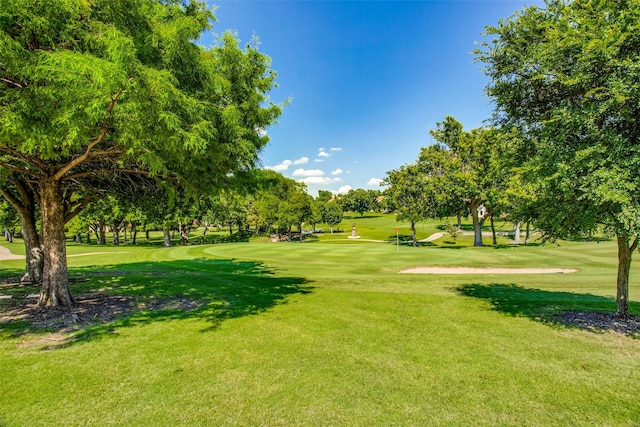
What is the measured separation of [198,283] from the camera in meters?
13.4

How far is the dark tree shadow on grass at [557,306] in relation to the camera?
7995 millimetres

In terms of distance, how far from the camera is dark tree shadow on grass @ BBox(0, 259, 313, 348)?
7.94 m

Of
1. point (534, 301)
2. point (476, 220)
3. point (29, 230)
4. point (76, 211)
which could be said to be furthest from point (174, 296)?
point (476, 220)

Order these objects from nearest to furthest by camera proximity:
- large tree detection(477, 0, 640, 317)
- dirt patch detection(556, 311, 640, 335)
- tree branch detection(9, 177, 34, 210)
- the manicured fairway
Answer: the manicured fairway, large tree detection(477, 0, 640, 317), dirt patch detection(556, 311, 640, 335), tree branch detection(9, 177, 34, 210)

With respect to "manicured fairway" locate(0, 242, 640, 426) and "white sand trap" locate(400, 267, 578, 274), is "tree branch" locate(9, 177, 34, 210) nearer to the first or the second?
"manicured fairway" locate(0, 242, 640, 426)

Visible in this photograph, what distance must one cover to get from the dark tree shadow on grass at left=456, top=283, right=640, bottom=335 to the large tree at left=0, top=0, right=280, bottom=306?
9.14 m

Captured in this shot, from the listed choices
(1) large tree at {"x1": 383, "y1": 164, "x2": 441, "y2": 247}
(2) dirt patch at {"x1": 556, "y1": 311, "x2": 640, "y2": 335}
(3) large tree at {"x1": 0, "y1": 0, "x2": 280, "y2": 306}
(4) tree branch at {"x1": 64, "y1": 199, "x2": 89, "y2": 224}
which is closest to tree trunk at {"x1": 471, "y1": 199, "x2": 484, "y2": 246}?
(1) large tree at {"x1": 383, "y1": 164, "x2": 441, "y2": 247}

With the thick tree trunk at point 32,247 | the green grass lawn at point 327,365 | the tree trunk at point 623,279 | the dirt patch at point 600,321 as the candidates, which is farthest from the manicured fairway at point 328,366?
the thick tree trunk at point 32,247

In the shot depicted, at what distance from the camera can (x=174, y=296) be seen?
1094 cm

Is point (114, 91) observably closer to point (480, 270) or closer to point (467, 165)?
point (480, 270)

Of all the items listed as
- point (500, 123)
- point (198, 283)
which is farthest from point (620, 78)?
point (198, 283)

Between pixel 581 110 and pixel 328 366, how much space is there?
23.2 feet

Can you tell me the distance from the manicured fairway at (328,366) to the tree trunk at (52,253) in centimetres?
174

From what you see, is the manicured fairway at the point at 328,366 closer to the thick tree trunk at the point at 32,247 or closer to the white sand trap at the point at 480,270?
the thick tree trunk at the point at 32,247
